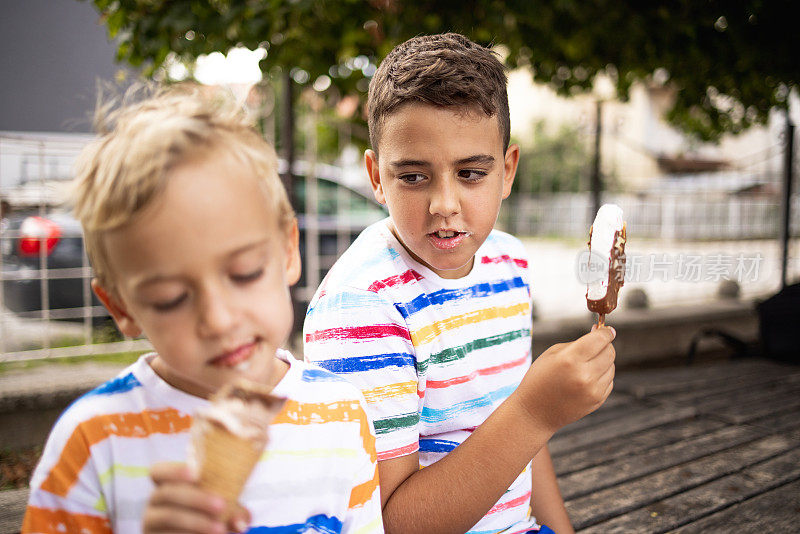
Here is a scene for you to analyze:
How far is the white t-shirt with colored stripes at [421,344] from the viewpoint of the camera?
120 centimetres

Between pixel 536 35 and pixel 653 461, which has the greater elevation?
pixel 536 35

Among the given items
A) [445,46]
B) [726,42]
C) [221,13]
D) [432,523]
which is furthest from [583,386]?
[726,42]

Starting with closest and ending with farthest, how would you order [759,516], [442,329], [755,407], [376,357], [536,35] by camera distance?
[376,357] → [442,329] → [759,516] → [755,407] → [536,35]

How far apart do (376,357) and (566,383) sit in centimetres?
36

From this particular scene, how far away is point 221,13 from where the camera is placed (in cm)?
324

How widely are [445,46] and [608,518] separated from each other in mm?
1635

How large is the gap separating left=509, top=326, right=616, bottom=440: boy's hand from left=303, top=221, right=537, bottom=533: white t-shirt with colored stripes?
211 mm

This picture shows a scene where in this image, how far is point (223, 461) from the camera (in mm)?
712

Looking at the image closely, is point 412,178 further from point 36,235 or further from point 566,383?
point 36,235

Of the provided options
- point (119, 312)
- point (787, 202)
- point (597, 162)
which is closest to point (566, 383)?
point (119, 312)

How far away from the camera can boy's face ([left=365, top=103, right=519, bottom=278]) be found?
1243 millimetres

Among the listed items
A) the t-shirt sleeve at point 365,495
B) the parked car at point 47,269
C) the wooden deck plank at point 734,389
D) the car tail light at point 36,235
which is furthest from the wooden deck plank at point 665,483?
the car tail light at point 36,235

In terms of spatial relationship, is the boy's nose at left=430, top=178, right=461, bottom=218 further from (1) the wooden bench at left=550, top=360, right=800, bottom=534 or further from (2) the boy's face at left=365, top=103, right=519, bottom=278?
(1) the wooden bench at left=550, top=360, right=800, bottom=534

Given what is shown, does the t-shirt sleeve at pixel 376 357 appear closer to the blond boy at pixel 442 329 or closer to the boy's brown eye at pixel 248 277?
the blond boy at pixel 442 329
